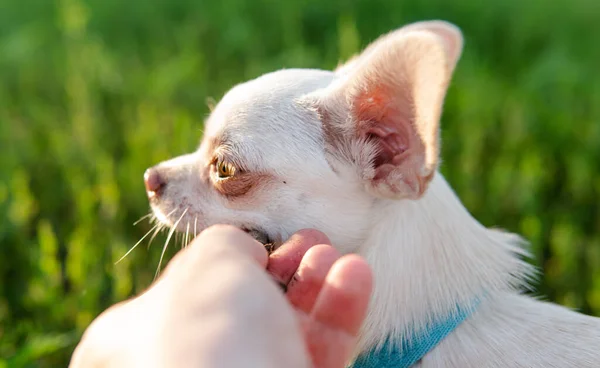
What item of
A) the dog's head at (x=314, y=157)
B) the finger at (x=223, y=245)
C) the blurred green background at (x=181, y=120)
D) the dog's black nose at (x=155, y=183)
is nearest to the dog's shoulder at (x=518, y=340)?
the dog's head at (x=314, y=157)

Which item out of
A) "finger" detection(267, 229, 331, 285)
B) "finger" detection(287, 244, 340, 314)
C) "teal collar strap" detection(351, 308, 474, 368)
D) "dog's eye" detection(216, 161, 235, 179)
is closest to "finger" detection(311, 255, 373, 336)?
"finger" detection(287, 244, 340, 314)

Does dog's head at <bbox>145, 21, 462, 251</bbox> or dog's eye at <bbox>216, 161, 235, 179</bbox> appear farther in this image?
dog's eye at <bbox>216, 161, 235, 179</bbox>

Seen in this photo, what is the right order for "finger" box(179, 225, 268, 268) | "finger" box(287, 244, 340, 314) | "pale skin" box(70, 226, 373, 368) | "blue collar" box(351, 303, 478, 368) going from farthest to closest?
"blue collar" box(351, 303, 478, 368) → "finger" box(287, 244, 340, 314) → "finger" box(179, 225, 268, 268) → "pale skin" box(70, 226, 373, 368)

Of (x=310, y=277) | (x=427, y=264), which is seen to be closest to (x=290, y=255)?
(x=310, y=277)

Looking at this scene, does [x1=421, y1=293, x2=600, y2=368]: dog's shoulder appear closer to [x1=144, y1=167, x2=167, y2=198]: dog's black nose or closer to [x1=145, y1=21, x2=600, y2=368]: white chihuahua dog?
[x1=145, y1=21, x2=600, y2=368]: white chihuahua dog

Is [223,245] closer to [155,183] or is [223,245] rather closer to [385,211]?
[385,211]

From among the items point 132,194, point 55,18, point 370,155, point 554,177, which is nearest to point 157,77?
point 132,194

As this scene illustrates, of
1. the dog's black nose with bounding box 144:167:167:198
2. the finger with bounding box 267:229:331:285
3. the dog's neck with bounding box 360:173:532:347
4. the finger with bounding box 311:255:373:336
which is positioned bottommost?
the dog's neck with bounding box 360:173:532:347
